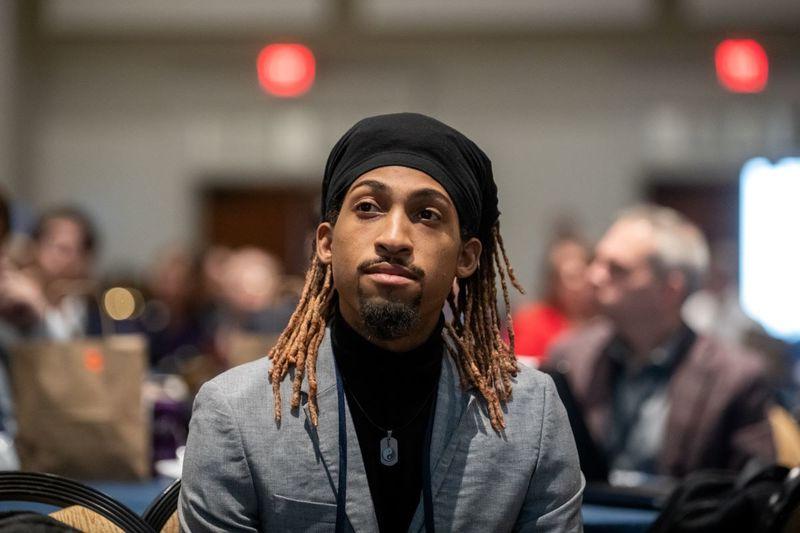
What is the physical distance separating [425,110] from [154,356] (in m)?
5.43

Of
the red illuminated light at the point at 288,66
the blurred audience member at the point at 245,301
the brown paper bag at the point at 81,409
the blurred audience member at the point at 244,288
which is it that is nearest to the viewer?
the brown paper bag at the point at 81,409

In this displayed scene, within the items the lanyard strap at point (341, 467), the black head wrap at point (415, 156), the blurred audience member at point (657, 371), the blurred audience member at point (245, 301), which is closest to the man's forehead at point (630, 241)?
the blurred audience member at point (657, 371)

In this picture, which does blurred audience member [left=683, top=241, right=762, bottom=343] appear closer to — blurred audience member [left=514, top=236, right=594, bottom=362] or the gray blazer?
blurred audience member [left=514, top=236, right=594, bottom=362]

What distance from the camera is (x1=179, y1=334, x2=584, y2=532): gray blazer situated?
1.75 metres

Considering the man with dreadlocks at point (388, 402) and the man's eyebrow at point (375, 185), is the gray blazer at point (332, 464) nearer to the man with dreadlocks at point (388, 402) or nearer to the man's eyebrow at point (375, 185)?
the man with dreadlocks at point (388, 402)

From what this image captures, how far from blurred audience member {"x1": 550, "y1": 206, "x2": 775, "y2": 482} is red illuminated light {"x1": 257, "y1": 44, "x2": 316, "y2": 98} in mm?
7746

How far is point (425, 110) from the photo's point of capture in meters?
11.5

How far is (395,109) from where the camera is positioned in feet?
37.6

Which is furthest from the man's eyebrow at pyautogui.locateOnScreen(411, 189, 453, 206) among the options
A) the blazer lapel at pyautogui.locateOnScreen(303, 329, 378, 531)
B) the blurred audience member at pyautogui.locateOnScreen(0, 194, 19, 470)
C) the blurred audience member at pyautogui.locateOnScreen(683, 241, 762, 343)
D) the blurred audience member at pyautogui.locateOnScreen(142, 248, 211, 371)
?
the blurred audience member at pyautogui.locateOnScreen(683, 241, 762, 343)

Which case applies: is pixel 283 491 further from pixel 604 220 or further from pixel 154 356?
pixel 604 220

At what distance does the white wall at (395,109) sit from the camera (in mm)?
11219

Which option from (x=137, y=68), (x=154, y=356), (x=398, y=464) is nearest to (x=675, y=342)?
(x=398, y=464)

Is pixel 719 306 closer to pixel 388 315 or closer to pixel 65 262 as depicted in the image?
pixel 65 262

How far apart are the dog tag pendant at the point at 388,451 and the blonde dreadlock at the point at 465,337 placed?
0.41 ft
